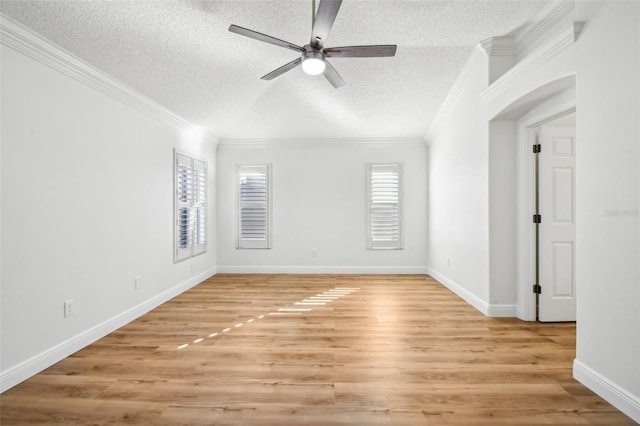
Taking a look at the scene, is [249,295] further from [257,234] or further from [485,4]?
[485,4]

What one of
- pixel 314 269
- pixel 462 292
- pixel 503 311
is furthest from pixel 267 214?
pixel 503 311

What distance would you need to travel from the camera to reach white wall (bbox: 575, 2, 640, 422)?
1652 mm

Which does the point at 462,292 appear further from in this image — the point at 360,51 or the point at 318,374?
the point at 360,51

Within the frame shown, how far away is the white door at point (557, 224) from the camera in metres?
3.07

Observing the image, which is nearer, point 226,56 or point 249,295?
point 226,56

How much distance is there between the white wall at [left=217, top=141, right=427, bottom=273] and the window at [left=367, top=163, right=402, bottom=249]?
4.6 inches

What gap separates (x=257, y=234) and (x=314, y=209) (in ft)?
3.80

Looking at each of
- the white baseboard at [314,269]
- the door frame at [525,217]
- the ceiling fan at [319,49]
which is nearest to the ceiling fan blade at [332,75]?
the ceiling fan at [319,49]

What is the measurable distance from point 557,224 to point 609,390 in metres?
1.73

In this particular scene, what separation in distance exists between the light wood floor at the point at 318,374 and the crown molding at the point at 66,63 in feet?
7.52

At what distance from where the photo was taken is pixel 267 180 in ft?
18.2

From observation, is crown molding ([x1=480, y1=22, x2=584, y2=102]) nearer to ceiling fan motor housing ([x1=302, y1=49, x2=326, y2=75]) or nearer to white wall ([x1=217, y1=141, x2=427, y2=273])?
ceiling fan motor housing ([x1=302, y1=49, x2=326, y2=75])

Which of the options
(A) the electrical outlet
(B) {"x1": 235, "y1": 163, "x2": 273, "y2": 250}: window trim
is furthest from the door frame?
(A) the electrical outlet

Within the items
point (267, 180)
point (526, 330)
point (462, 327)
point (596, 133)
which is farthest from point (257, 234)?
point (596, 133)
